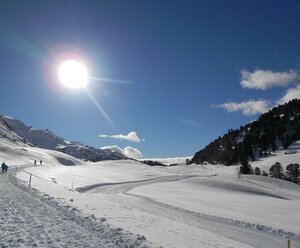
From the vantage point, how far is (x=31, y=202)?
22.9 m

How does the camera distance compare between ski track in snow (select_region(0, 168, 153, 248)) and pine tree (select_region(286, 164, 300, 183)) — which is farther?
pine tree (select_region(286, 164, 300, 183))

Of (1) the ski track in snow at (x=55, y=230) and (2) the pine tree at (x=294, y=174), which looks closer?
(1) the ski track in snow at (x=55, y=230)

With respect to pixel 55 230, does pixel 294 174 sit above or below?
above

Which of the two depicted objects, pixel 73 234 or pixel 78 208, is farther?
pixel 78 208

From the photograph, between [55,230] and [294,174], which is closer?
[55,230]

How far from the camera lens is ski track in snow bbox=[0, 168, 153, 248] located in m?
12.8

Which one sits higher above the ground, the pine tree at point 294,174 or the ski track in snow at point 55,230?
the pine tree at point 294,174

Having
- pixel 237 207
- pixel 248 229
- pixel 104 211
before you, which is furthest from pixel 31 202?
pixel 237 207

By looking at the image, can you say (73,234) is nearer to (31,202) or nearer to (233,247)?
(233,247)

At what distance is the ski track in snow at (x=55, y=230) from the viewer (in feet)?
41.8

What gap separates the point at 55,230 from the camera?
14695mm

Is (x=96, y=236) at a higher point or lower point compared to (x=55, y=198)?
lower

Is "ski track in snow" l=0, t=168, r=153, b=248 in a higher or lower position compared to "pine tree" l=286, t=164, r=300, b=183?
lower

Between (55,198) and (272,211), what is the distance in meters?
18.8
